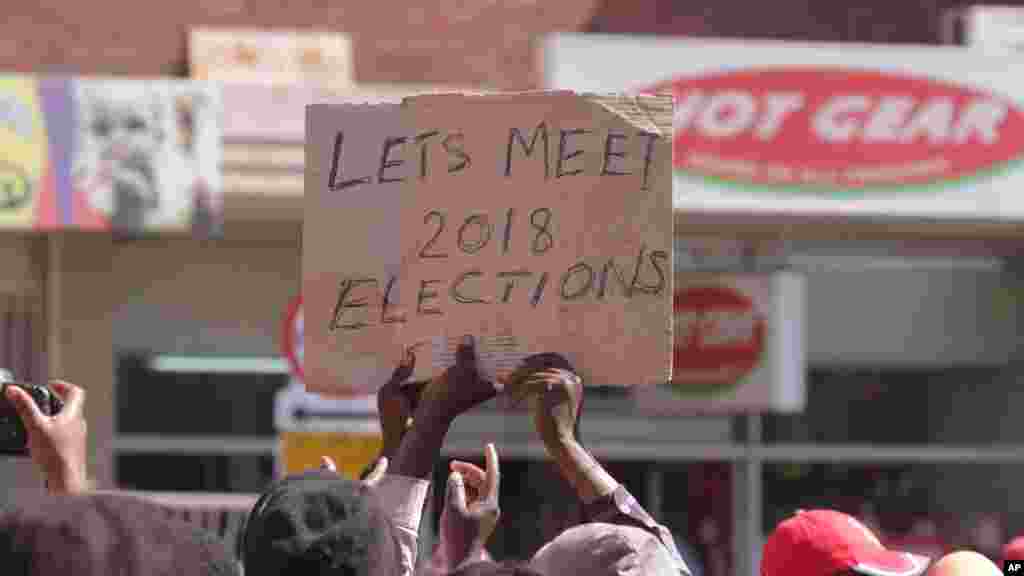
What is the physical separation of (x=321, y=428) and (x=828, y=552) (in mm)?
5314

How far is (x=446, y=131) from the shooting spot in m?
3.76

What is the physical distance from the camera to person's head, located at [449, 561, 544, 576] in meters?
2.64

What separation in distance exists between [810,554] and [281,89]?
862 centimetres

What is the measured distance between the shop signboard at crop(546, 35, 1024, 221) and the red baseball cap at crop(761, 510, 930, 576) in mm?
7950

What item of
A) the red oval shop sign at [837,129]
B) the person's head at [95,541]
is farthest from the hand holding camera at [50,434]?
the red oval shop sign at [837,129]

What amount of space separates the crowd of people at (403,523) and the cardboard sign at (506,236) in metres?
0.07

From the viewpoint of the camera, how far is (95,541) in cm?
222

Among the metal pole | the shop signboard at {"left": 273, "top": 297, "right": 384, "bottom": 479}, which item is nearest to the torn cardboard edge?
the shop signboard at {"left": 273, "top": 297, "right": 384, "bottom": 479}

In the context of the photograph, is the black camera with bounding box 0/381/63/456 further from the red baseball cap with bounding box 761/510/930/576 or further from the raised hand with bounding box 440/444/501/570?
the red baseball cap with bounding box 761/510/930/576

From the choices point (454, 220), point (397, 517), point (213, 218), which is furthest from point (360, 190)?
point (213, 218)

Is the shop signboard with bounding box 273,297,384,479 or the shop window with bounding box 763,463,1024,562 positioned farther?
the shop window with bounding box 763,463,1024,562

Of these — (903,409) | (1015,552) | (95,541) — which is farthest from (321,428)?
(95,541)

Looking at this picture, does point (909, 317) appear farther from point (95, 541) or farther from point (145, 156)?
point (95, 541)

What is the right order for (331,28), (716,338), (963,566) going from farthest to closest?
(331,28) → (716,338) → (963,566)
